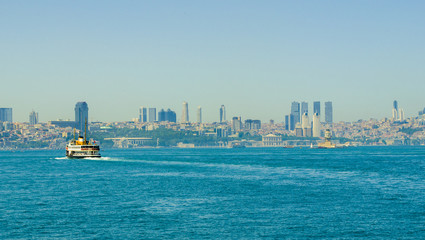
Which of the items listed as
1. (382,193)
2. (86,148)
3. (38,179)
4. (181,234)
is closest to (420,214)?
(382,193)

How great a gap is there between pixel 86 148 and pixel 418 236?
10439cm

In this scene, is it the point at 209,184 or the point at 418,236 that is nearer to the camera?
the point at 418,236

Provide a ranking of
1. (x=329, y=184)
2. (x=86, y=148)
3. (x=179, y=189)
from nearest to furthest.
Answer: (x=179, y=189) → (x=329, y=184) → (x=86, y=148)

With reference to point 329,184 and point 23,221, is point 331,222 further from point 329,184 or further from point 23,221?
point 329,184

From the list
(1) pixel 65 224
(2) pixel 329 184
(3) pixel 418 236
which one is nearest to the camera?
(3) pixel 418 236

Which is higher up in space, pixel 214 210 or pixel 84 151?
pixel 84 151

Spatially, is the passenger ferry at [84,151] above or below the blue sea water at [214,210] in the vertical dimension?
above

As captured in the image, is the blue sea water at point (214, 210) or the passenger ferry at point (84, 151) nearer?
the blue sea water at point (214, 210)

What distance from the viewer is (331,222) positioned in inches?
1468

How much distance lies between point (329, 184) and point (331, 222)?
25756 millimetres

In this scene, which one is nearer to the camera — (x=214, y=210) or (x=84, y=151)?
(x=214, y=210)

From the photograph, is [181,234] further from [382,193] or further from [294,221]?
[382,193]

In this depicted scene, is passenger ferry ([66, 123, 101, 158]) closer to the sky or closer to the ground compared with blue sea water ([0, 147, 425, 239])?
closer to the sky

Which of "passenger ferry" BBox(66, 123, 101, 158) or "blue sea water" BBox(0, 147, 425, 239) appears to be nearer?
"blue sea water" BBox(0, 147, 425, 239)
